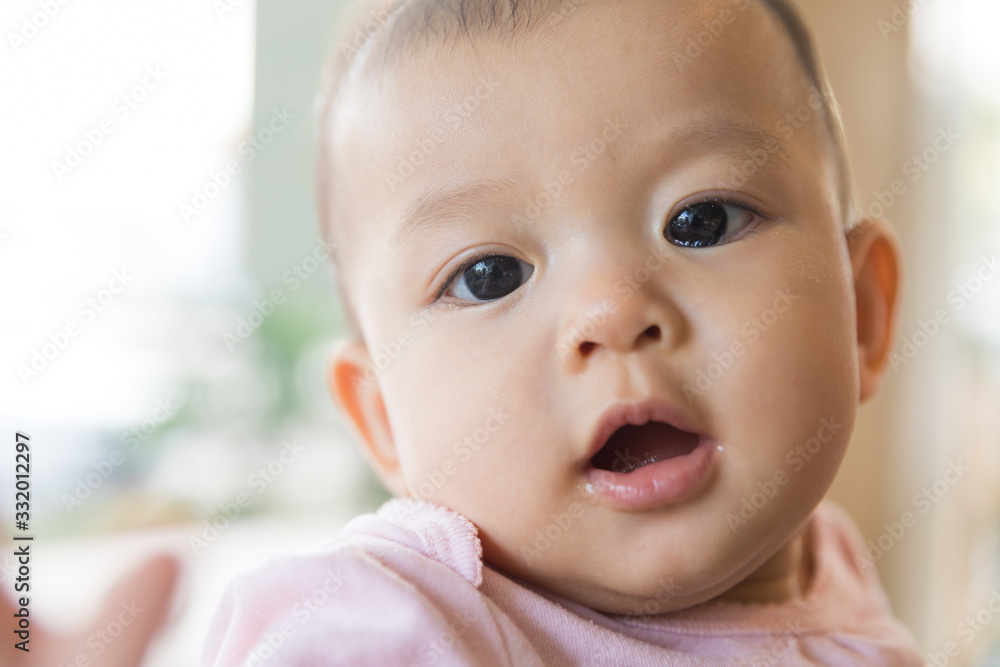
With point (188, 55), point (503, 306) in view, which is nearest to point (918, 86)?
point (188, 55)

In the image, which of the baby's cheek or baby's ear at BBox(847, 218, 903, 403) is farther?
baby's ear at BBox(847, 218, 903, 403)

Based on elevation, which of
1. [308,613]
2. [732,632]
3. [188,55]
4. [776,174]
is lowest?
[732,632]

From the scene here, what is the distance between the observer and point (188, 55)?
1474 mm

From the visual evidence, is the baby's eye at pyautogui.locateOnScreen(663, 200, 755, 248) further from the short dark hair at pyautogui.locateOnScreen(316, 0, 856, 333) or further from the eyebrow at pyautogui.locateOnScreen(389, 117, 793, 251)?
the short dark hair at pyautogui.locateOnScreen(316, 0, 856, 333)

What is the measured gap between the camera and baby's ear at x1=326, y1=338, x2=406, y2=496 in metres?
0.93

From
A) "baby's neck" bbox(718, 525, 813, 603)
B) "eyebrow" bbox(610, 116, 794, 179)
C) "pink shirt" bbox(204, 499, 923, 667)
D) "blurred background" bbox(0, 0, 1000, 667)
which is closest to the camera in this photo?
"pink shirt" bbox(204, 499, 923, 667)

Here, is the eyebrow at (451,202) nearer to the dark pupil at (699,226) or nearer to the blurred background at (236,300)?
the dark pupil at (699,226)

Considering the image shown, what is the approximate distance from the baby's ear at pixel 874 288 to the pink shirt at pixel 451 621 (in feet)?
0.86

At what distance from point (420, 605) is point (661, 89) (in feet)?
1.51

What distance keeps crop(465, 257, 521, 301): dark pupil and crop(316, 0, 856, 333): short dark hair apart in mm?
193

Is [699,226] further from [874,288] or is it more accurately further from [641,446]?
[874,288]

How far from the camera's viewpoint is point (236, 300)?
1.78m

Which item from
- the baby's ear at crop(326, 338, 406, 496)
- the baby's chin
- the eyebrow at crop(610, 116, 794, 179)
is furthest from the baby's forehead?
the baby's chin

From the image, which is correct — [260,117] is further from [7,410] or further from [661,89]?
[661,89]
